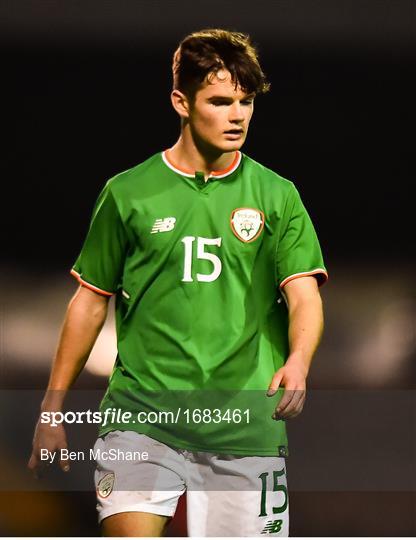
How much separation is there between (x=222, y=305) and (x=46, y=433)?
572 mm

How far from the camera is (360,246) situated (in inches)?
146

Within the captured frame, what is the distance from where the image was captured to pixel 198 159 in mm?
3211

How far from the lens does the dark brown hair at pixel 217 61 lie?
317 cm

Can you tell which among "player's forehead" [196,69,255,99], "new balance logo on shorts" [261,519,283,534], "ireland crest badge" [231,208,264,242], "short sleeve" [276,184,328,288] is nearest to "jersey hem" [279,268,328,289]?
"short sleeve" [276,184,328,288]

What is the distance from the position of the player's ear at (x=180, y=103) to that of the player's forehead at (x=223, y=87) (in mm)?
90

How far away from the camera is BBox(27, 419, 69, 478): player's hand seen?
3156 millimetres

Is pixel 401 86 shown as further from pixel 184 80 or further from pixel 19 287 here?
pixel 19 287

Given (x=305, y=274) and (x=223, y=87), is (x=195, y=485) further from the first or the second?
(x=223, y=87)

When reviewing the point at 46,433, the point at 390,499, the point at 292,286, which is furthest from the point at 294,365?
the point at 390,499

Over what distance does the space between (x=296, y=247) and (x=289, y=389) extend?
414 mm

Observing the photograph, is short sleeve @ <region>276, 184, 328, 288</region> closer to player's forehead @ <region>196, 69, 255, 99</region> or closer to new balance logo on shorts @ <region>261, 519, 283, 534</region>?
player's forehead @ <region>196, 69, 255, 99</region>

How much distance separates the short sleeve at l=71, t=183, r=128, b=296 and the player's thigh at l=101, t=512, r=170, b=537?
583 mm

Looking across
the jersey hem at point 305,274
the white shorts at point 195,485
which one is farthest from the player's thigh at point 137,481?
the jersey hem at point 305,274

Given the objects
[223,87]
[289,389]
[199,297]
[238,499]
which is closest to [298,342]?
[289,389]
